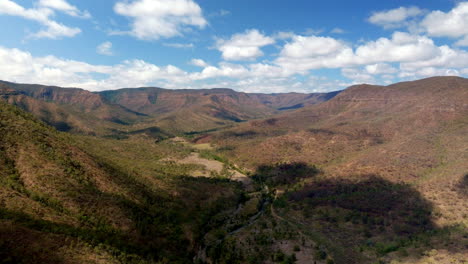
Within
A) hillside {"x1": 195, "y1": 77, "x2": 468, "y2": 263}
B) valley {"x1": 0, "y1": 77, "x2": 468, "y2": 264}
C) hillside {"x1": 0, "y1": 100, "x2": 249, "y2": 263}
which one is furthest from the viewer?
hillside {"x1": 195, "y1": 77, "x2": 468, "y2": 263}

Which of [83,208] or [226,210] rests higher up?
[83,208]

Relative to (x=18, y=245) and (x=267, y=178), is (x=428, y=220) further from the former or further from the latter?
(x=18, y=245)

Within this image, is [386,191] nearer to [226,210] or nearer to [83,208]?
[226,210]

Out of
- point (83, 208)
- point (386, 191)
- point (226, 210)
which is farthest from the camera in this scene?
point (386, 191)

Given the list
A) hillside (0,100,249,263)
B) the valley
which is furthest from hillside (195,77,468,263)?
hillside (0,100,249,263)

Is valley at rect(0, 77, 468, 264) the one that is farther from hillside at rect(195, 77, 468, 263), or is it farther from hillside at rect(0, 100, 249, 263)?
→ hillside at rect(195, 77, 468, 263)

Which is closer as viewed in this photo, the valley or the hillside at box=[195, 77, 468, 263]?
the valley

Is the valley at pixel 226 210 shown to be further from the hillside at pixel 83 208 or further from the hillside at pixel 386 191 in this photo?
the hillside at pixel 386 191

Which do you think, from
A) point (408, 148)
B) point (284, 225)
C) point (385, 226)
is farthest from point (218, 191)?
point (408, 148)

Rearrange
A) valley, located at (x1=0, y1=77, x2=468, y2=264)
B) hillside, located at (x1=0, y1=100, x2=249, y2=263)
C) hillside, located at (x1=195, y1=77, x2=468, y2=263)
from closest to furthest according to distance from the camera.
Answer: hillside, located at (x1=0, y1=100, x2=249, y2=263) < valley, located at (x1=0, y1=77, x2=468, y2=264) < hillside, located at (x1=195, y1=77, x2=468, y2=263)

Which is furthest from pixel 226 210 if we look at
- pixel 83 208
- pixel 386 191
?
pixel 386 191

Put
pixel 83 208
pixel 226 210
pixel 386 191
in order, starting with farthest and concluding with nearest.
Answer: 1. pixel 386 191
2. pixel 226 210
3. pixel 83 208
